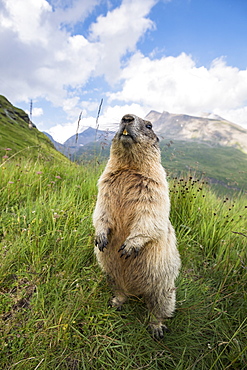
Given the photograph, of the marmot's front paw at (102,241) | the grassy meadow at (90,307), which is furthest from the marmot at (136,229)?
the grassy meadow at (90,307)

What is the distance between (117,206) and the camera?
9.10ft

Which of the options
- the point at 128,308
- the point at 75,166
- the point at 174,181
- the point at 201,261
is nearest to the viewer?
the point at 128,308

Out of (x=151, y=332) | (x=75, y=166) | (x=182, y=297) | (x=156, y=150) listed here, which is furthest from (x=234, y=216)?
(x=75, y=166)

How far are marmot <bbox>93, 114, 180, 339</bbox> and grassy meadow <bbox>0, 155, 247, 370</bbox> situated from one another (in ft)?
0.61

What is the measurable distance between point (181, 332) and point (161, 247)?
3.41 feet

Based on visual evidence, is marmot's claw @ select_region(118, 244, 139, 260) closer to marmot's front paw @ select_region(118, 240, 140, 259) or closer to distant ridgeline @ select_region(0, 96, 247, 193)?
marmot's front paw @ select_region(118, 240, 140, 259)

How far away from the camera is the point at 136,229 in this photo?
258 centimetres

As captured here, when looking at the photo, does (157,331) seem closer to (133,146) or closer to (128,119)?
(133,146)

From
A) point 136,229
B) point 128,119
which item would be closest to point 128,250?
point 136,229

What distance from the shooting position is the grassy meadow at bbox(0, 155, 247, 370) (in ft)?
7.19

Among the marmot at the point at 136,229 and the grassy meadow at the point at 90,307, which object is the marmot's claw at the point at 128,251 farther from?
the grassy meadow at the point at 90,307

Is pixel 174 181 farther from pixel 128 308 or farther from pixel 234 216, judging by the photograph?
pixel 128 308

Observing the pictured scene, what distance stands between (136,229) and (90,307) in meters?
1.02

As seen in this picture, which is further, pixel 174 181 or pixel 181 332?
pixel 174 181
